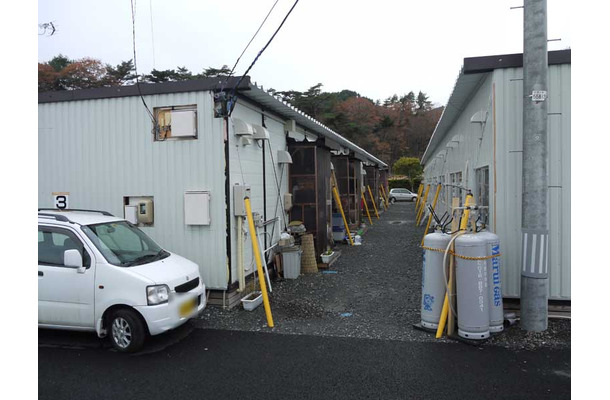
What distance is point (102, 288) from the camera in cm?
495

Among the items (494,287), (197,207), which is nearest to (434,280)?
(494,287)

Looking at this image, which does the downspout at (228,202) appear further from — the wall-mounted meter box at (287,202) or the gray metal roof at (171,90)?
the wall-mounted meter box at (287,202)

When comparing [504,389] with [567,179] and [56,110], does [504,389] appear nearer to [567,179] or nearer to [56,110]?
[567,179]

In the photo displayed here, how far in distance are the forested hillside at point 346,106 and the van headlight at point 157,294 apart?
22068 millimetres

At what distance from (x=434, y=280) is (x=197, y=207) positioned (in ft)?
12.4

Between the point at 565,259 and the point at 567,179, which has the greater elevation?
the point at 567,179

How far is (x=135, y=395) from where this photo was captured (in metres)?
4.03

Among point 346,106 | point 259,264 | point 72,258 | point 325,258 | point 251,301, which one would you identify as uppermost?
point 346,106

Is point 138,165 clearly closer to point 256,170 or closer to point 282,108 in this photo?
point 256,170

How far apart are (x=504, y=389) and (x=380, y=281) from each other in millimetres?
4489

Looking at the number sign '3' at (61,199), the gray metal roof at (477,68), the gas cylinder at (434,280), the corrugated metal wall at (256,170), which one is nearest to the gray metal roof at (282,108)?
the corrugated metal wall at (256,170)

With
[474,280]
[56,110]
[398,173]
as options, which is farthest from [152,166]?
[398,173]

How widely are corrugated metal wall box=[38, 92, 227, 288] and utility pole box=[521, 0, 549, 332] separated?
4.42m

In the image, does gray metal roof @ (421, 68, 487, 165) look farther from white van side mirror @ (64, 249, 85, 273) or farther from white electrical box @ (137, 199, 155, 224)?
white van side mirror @ (64, 249, 85, 273)
